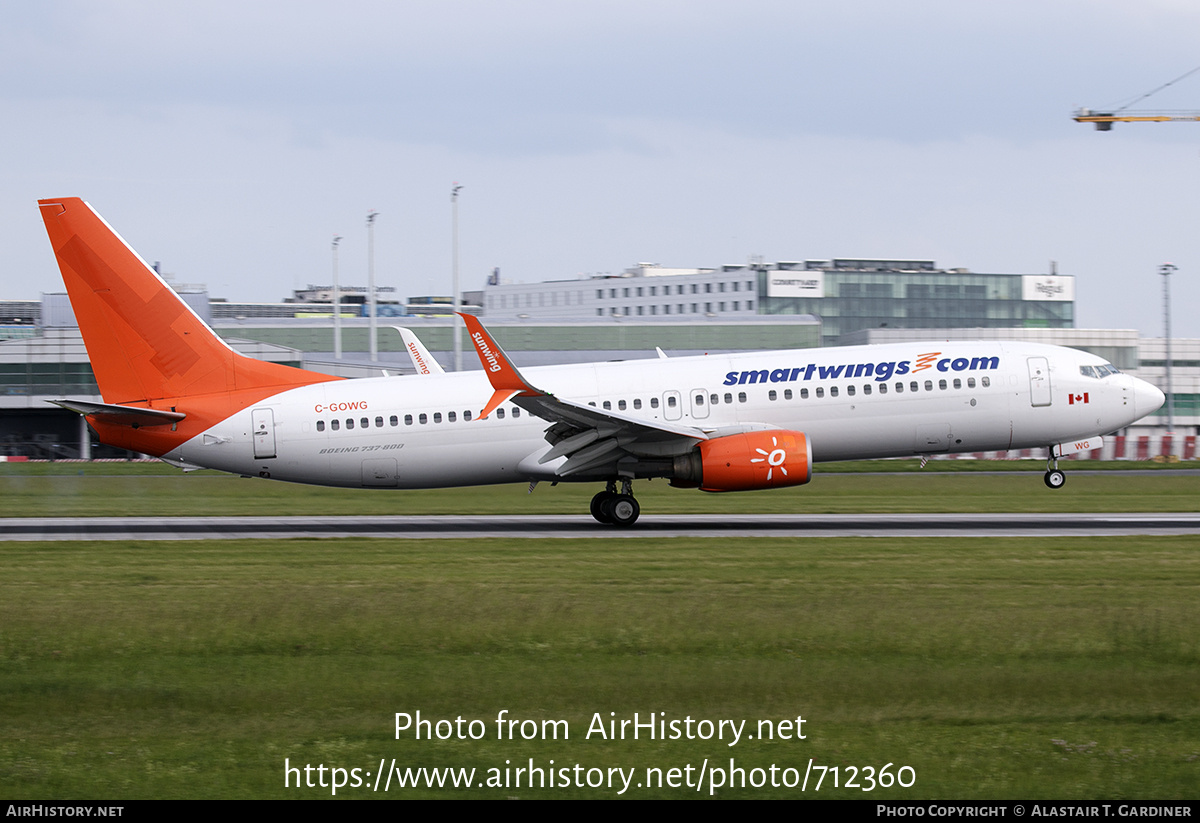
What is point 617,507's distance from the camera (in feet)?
99.5

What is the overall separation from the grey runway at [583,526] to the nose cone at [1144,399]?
2.81m

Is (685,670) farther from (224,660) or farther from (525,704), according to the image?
(224,660)

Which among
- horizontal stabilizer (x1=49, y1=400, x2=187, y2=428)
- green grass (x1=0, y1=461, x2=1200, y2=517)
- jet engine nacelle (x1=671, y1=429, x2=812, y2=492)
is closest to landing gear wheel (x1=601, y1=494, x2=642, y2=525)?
jet engine nacelle (x1=671, y1=429, x2=812, y2=492)

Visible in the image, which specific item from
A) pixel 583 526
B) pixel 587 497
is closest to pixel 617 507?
pixel 583 526

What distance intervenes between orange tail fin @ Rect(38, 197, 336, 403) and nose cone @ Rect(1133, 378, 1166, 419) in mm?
23359

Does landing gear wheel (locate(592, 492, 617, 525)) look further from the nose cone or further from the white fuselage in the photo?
the nose cone

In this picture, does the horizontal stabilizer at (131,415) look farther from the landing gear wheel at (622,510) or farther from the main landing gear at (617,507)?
the landing gear wheel at (622,510)

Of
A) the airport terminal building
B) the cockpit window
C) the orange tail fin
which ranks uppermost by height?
the airport terminal building

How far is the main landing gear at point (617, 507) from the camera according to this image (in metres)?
30.2

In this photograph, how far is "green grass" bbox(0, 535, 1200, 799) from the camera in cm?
1093

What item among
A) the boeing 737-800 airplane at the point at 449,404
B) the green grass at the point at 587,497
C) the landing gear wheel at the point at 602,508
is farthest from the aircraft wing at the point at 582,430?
the green grass at the point at 587,497

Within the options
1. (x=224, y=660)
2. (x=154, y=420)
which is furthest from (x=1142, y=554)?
(x=154, y=420)

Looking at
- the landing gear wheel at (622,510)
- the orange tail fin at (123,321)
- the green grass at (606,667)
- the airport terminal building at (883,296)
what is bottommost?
the green grass at (606,667)

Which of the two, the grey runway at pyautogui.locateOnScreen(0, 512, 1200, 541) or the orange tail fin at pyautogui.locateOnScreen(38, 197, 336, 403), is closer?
the grey runway at pyautogui.locateOnScreen(0, 512, 1200, 541)
